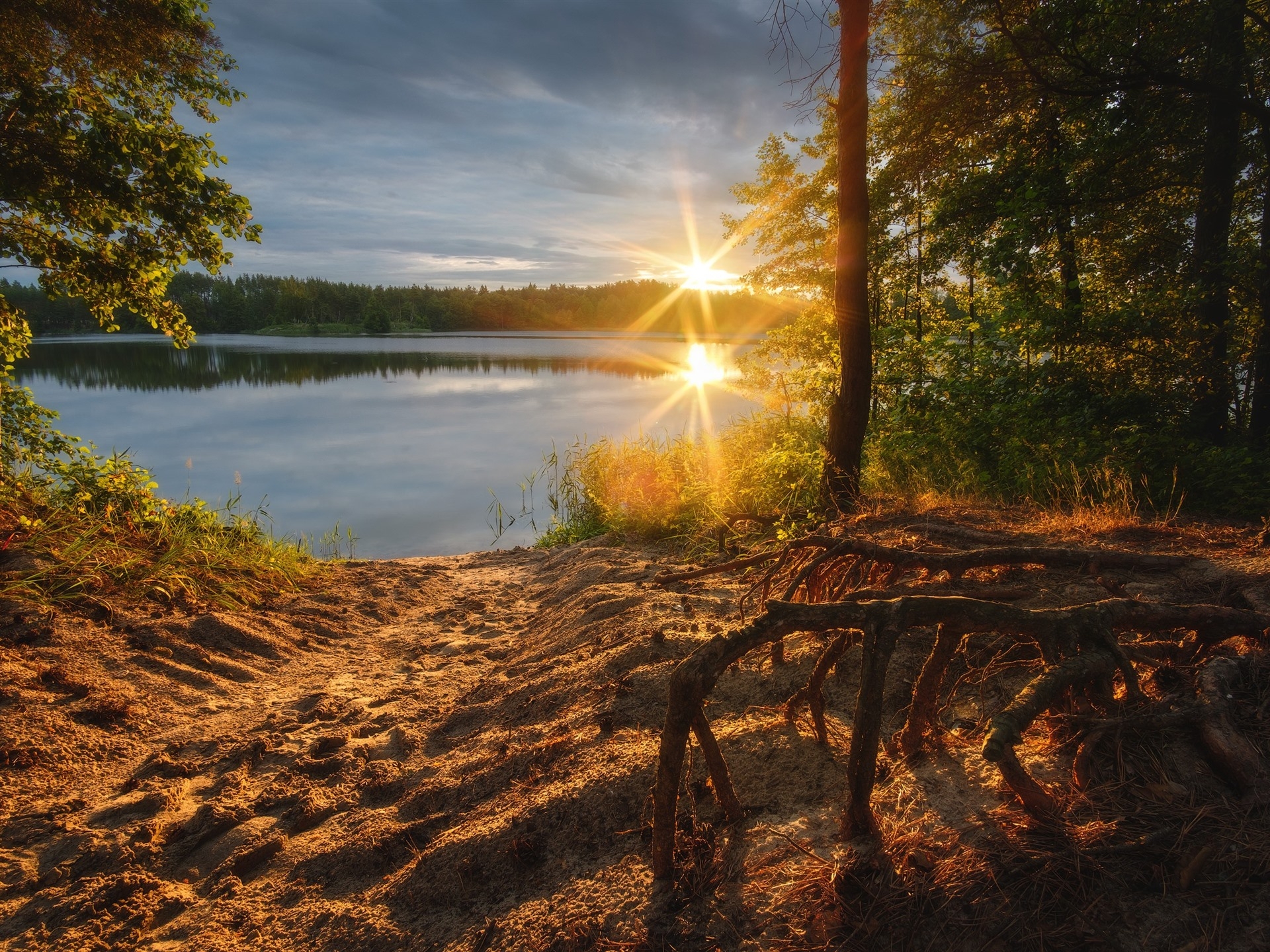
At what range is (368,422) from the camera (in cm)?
2203

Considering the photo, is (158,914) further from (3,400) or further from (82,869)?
(3,400)

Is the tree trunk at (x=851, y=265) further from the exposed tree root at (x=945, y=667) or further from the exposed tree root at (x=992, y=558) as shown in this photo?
the exposed tree root at (x=945, y=667)

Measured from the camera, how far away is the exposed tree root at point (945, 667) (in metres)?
1.55

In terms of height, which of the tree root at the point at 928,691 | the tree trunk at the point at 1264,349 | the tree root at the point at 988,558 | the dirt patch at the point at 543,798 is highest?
the tree trunk at the point at 1264,349

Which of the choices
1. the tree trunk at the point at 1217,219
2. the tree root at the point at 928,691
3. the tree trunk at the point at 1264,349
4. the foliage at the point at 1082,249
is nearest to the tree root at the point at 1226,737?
the tree root at the point at 928,691

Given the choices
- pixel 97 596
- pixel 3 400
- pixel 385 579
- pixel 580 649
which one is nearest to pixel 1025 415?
pixel 580 649

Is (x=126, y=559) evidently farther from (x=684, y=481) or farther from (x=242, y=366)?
(x=242, y=366)

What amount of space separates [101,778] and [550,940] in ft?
10.1

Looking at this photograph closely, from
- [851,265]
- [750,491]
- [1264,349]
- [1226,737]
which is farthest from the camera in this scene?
[750,491]

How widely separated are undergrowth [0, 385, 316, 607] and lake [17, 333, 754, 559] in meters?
3.32

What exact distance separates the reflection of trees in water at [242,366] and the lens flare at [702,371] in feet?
7.55

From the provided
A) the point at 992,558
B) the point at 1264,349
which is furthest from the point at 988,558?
the point at 1264,349

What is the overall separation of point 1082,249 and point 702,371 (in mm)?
29865

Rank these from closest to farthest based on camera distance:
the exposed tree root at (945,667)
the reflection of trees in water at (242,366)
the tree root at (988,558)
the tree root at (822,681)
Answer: the exposed tree root at (945,667) → the tree root at (822,681) → the tree root at (988,558) → the reflection of trees in water at (242,366)
